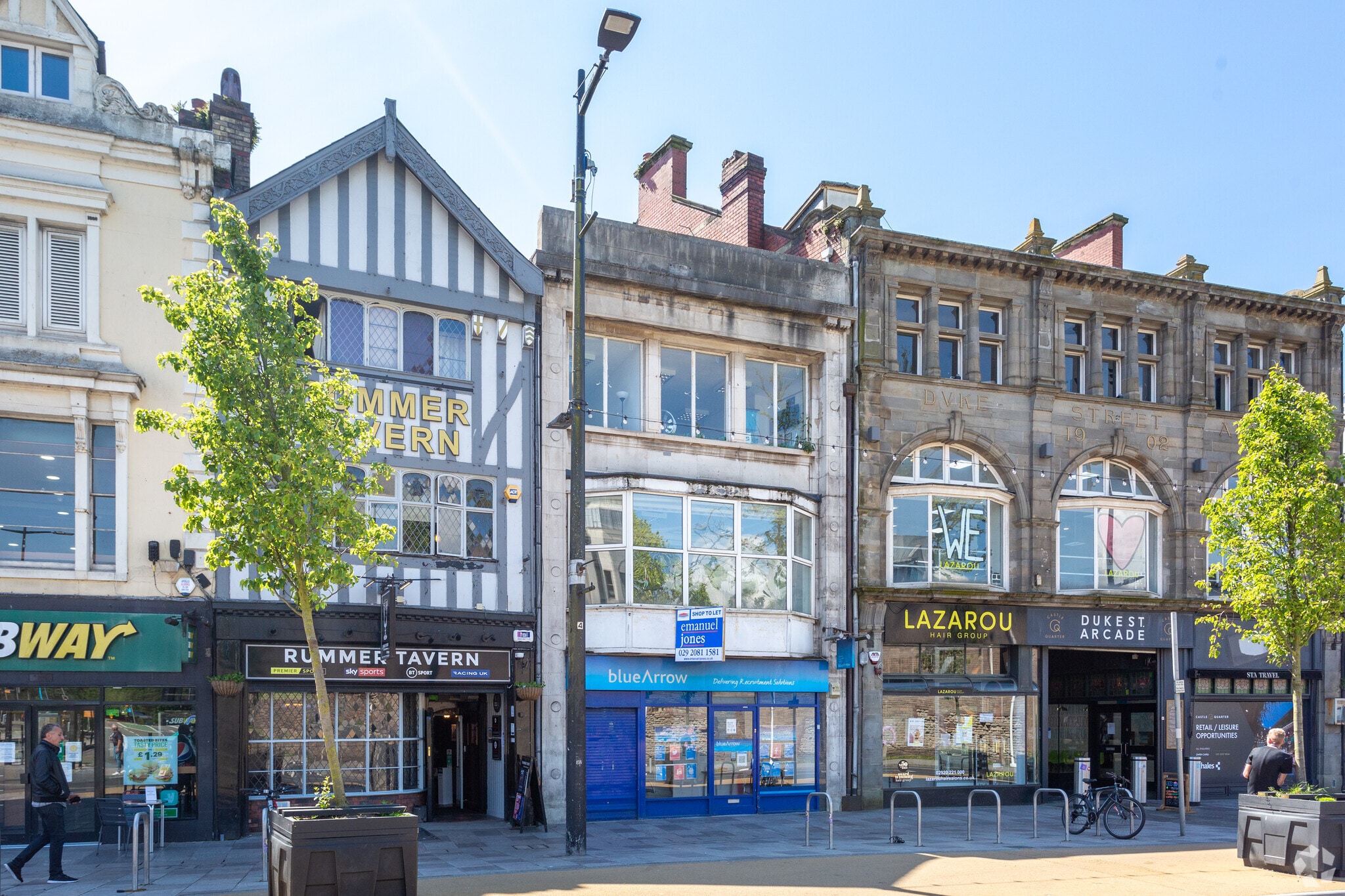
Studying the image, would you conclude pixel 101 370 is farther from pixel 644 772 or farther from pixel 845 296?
pixel 845 296

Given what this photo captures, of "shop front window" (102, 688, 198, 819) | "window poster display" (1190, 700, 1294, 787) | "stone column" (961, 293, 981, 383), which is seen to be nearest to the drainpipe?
"stone column" (961, 293, 981, 383)

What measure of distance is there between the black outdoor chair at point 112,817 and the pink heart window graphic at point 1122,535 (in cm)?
1864

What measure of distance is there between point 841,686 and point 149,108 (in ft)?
48.2

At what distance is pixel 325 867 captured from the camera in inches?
388

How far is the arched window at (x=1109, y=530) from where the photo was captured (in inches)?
939

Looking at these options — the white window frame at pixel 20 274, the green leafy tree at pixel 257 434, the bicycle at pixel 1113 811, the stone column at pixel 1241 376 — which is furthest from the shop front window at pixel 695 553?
the stone column at pixel 1241 376

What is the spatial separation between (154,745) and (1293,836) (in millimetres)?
14599

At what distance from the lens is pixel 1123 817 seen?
57.0 feet

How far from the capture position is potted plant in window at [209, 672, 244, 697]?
15703mm

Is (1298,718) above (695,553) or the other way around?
the other way around

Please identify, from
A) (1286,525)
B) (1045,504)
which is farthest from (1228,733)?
(1286,525)

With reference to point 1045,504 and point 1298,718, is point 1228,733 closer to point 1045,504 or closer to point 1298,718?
point 1045,504

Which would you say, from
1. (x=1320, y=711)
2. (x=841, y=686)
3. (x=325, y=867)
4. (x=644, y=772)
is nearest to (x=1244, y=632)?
(x=841, y=686)

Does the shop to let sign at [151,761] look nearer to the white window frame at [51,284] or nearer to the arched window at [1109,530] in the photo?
the white window frame at [51,284]
